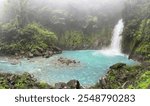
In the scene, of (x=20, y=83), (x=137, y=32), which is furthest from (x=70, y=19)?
(x=20, y=83)

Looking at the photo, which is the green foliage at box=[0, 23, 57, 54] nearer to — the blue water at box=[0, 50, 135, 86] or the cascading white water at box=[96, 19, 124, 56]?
the cascading white water at box=[96, 19, 124, 56]

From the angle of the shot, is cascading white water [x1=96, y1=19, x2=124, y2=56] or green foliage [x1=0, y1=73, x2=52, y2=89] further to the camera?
cascading white water [x1=96, y1=19, x2=124, y2=56]

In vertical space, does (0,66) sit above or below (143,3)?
below

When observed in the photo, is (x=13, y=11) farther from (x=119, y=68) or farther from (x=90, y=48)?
(x=119, y=68)

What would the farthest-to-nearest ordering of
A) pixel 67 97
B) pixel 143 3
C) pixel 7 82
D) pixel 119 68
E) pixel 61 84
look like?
pixel 143 3 → pixel 119 68 → pixel 7 82 → pixel 61 84 → pixel 67 97

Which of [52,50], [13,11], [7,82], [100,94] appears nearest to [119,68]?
[7,82]

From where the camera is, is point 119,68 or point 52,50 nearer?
point 119,68

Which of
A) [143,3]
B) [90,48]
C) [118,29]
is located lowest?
[90,48]

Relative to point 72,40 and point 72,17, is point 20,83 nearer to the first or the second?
point 72,40

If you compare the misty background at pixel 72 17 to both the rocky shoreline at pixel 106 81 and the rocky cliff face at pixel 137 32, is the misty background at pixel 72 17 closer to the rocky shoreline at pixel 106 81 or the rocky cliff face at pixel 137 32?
the rocky cliff face at pixel 137 32

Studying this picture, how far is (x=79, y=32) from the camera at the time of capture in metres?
27.1

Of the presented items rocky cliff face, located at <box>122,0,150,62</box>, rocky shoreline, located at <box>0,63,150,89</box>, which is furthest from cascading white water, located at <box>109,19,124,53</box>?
rocky shoreline, located at <box>0,63,150,89</box>

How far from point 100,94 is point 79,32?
861 inches

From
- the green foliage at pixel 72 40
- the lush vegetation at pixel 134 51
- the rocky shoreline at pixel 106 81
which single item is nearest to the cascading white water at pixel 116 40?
the lush vegetation at pixel 134 51
